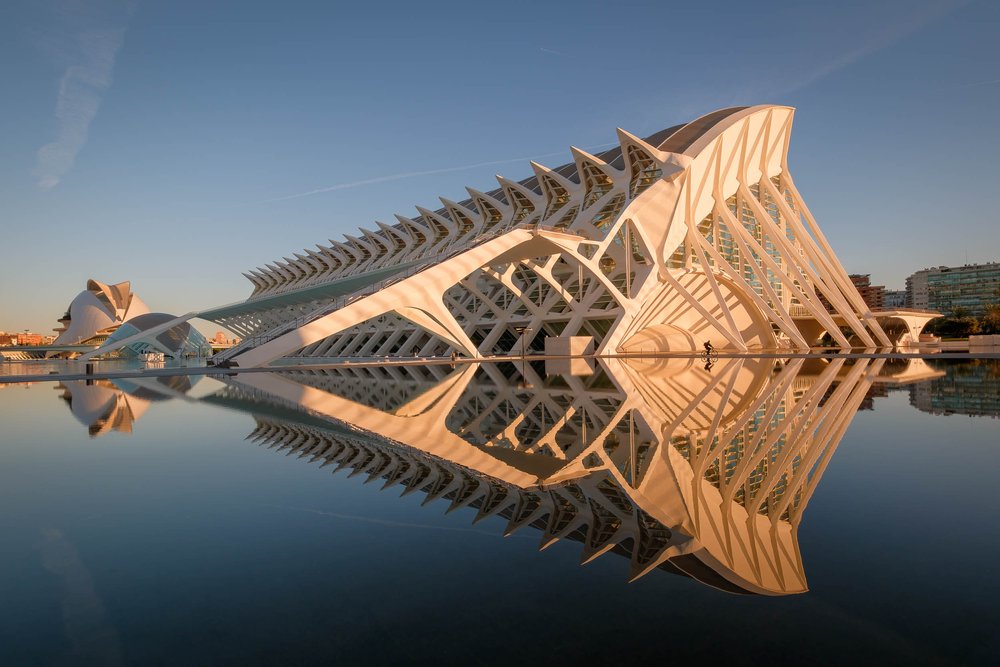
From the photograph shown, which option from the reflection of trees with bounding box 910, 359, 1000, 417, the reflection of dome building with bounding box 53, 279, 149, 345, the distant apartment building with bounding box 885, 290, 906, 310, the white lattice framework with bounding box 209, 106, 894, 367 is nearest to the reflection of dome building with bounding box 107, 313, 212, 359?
the reflection of dome building with bounding box 53, 279, 149, 345

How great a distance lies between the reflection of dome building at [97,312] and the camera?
72.0 meters

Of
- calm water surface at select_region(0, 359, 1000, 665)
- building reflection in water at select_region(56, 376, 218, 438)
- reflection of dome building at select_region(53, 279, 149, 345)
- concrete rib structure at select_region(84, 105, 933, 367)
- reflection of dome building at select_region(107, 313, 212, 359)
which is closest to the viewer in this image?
calm water surface at select_region(0, 359, 1000, 665)

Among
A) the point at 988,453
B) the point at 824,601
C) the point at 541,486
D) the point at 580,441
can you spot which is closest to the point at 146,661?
the point at 824,601

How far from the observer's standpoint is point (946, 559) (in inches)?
121

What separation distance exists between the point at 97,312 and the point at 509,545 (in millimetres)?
83944

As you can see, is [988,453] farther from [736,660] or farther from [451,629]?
[451,629]

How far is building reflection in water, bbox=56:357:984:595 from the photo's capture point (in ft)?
11.3

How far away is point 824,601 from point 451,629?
5.22 ft

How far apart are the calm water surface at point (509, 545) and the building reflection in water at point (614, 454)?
0.03m

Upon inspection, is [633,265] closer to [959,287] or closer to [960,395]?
[960,395]

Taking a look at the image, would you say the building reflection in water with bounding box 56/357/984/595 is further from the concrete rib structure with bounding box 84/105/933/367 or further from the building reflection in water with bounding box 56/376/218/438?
the concrete rib structure with bounding box 84/105/933/367

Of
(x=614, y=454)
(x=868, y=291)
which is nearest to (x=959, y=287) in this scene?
(x=868, y=291)

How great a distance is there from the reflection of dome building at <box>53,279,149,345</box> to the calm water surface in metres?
75.9

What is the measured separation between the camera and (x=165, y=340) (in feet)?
185
